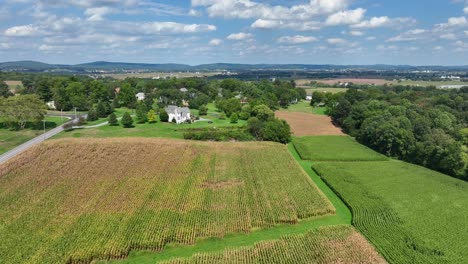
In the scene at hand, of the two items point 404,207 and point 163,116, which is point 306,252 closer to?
point 404,207

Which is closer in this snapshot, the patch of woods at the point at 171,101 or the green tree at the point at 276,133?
the green tree at the point at 276,133

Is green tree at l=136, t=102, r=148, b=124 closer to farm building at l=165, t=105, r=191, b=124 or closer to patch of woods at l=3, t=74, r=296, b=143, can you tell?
patch of woods at l=3, t=74, r=296, b=143

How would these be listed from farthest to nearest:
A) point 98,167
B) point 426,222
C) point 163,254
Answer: point 98,167
point 426,222
point 163,254

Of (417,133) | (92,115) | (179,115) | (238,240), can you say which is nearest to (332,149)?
(417,133)

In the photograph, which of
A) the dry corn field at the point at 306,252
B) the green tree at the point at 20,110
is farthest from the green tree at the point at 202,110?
the dry corn field at the point at 306,252

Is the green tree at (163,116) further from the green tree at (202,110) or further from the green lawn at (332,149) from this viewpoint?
the green lawn at (332,149)

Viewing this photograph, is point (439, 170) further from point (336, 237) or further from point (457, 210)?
point (336, 237)

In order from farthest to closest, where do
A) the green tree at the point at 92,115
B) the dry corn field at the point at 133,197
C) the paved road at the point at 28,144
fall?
1. the green tree at the point at 92,115
2. the paved road at the point at 28,144
3. the dry corn field at the point at 133,197

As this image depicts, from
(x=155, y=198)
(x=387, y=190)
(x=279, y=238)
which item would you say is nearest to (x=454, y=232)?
(x=387, y=190)
